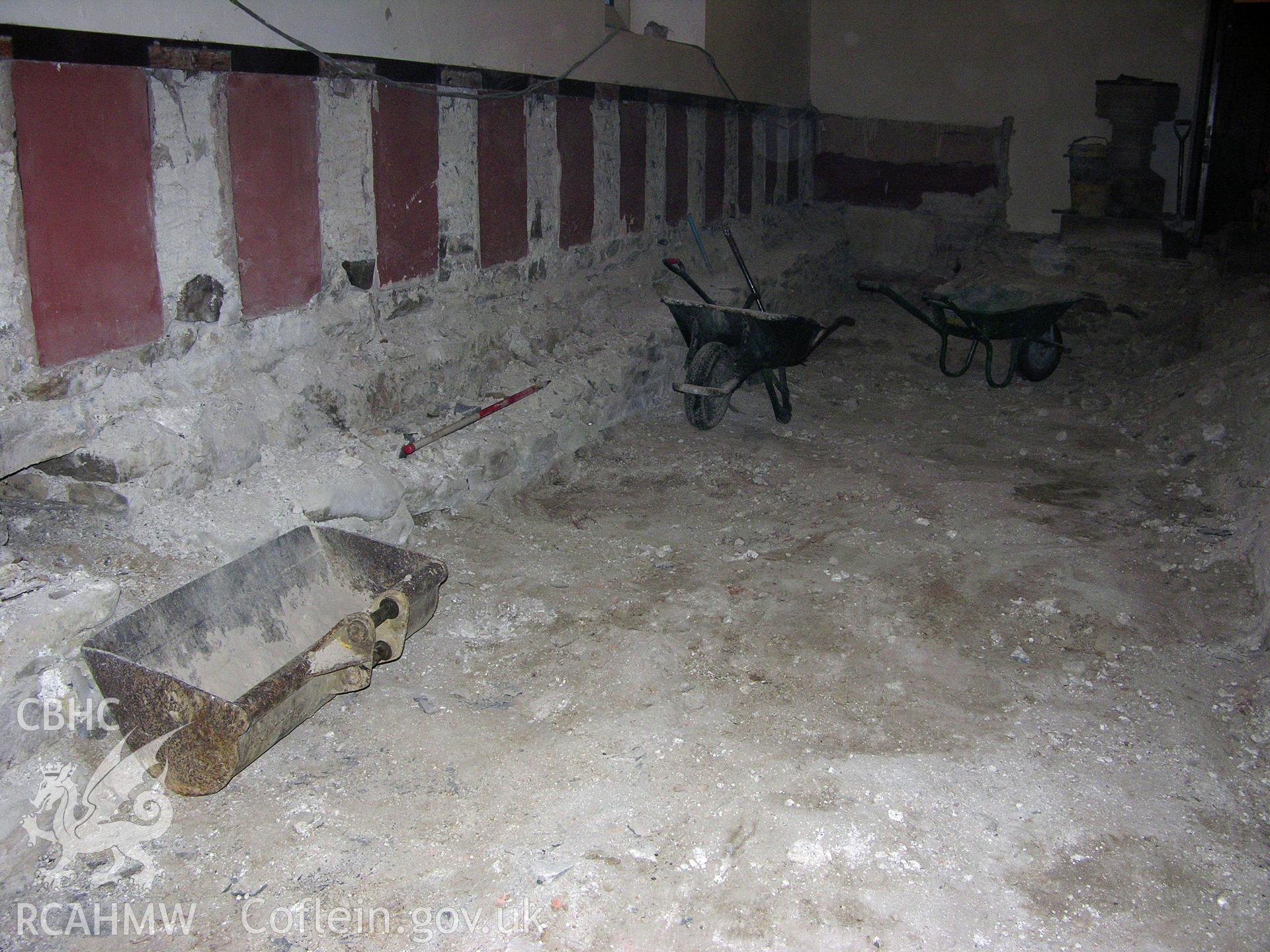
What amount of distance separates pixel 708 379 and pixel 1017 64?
546 cm

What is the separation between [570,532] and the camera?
4.25 m

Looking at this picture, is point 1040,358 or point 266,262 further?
point 1040,358

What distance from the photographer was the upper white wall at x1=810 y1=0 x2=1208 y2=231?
323 inches

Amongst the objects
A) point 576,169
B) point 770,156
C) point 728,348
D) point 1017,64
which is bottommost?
point 728,348

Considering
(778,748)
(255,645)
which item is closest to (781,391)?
(778,748)

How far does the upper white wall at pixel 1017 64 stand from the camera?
821 centimetres

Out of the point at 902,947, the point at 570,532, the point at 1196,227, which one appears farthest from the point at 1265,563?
the point at 1196,227

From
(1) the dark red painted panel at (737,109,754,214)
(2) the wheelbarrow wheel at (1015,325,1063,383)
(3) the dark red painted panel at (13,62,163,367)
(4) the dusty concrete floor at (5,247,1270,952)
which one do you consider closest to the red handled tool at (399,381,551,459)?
(4) the dusty concrete floor at (5,247,1270,952)

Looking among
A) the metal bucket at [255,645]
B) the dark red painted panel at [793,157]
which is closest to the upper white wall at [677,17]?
the dark red painted panel at [793,157]

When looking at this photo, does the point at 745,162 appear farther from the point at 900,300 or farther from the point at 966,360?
the point at 966,360

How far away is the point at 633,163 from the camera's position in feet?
20.7

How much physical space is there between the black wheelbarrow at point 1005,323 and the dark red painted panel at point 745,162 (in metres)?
1.96

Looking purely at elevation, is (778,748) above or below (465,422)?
below

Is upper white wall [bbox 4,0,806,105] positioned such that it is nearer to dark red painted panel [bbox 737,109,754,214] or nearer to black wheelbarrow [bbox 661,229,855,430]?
dark red painted panel [bbox 737,109,754,214]
